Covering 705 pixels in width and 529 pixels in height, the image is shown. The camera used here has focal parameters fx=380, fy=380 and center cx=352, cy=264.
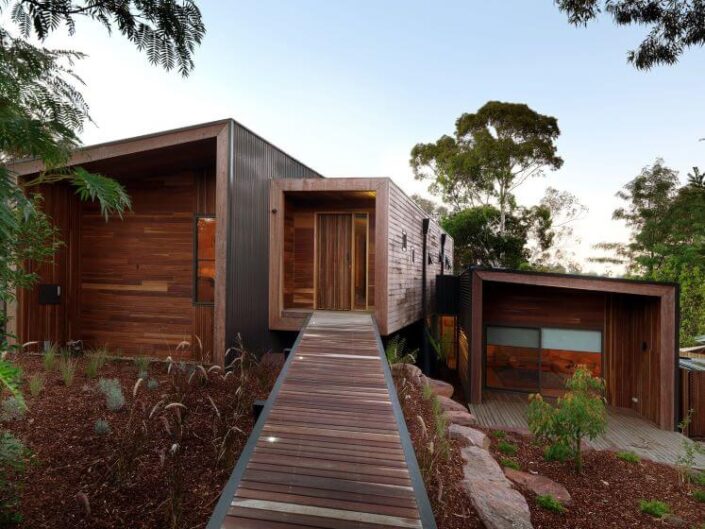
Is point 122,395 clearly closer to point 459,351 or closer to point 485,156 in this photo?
point 459,351

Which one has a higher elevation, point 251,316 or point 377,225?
point 377,225

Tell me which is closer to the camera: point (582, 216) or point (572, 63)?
point (572, 63)

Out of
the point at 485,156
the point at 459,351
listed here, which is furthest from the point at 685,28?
the point at 485,156

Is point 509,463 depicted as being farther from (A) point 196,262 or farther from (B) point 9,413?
(B) point 9,413

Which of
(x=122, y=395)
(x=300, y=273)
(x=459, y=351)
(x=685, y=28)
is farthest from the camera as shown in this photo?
(x=459, y=351)

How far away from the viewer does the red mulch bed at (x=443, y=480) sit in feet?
12.0

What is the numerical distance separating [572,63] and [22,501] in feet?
67.5

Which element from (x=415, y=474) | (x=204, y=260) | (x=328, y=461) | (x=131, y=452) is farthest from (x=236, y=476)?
(x=204, y=260)

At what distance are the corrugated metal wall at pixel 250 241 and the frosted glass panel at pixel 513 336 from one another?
5.41 m

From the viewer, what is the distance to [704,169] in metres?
2.94

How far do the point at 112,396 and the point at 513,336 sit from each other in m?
8.41

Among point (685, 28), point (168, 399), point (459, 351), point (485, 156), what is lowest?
point (459, 351)

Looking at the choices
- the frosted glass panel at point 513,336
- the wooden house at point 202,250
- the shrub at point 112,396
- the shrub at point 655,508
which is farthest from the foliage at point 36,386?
the frosted glass panel at point 513,336

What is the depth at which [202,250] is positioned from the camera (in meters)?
7.51
